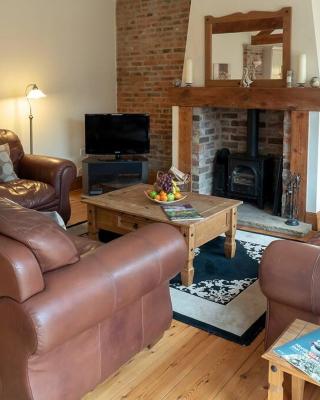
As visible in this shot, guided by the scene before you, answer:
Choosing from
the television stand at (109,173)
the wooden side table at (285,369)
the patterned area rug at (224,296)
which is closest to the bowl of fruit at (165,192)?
the patterned area rug at (224,296)

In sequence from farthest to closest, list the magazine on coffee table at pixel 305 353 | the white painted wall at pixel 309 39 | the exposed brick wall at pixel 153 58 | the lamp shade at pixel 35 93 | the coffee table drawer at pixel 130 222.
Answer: the exposed brick wall at pixel 153 58 → the lamp shade at pixel 35 93 → the white painted wall at pixel 309 39 → the coffee table drawer at pixel 130 222 → the magazine on coffee table at pixel 305 353

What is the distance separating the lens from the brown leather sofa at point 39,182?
13.0 ft

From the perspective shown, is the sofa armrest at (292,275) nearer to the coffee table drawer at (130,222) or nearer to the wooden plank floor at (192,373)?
the wooden plank floor at (192,373)

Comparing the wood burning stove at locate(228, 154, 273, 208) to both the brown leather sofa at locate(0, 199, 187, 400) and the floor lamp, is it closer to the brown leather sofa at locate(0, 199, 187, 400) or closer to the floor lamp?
the floor lamp

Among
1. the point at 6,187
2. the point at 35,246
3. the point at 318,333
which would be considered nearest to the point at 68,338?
the point at 35,246

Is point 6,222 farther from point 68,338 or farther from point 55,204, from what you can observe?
point 55,204

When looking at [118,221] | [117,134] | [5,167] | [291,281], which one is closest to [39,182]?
[5,167]

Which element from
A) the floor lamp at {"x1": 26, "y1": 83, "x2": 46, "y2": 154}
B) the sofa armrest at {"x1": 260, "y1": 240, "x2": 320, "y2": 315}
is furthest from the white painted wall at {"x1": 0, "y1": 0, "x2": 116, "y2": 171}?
the sofa armrest at {"x1": 260, "y1": 240, "x2": 320, "y2": 315}

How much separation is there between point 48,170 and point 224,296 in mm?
2139

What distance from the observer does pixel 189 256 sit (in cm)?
308

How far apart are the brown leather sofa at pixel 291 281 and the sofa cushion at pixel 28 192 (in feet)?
7.95

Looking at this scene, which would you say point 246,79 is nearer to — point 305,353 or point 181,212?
point 181,212

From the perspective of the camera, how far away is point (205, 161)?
207 inches

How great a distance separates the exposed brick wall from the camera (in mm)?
5832
